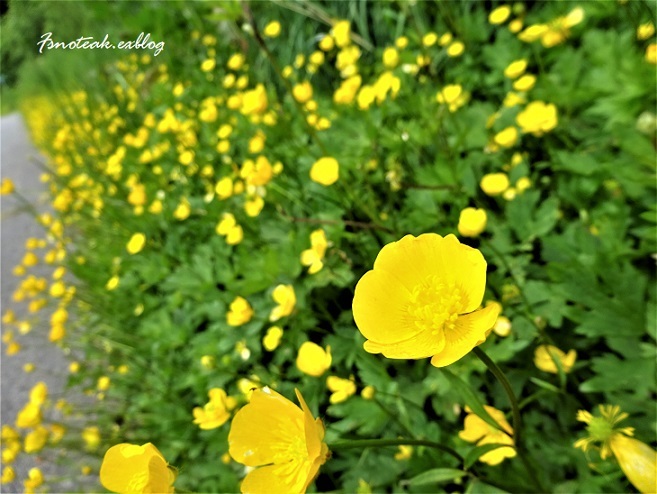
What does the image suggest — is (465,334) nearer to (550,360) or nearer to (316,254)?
(550,360)

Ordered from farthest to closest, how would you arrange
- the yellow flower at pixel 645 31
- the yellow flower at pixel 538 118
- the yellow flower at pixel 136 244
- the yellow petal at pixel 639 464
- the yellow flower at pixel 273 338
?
the yellow flower at pixel 136 244, the yellow flower at pixel 645 31, the yellow flower at pixel 538 118, the yellow flower at pixel 273 338, the yellow petal at pixel 639 464

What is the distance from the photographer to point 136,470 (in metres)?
0.64

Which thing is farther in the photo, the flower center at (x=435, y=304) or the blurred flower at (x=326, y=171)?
the blurred flower at (x=326, y=171)

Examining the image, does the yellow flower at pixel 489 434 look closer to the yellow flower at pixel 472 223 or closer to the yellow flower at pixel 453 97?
the yellow flower at pixel 472 223

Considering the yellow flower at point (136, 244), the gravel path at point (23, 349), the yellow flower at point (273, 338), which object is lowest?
the gravel path at point (23, 349)

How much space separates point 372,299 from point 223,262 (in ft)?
3.85

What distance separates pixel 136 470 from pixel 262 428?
16cm

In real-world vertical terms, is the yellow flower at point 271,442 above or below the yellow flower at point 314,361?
above

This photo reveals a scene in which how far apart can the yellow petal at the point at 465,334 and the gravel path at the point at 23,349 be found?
171 centimetres

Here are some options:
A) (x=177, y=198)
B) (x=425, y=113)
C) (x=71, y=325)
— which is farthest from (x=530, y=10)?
(x=71, y=325)

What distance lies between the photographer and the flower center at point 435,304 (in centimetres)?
58

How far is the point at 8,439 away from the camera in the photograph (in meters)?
1.61

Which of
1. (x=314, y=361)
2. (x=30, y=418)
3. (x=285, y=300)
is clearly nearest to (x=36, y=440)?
(x=30, y=418)

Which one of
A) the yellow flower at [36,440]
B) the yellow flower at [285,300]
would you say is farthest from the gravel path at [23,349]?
the yellow flower at [285,300]
